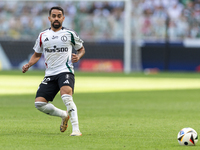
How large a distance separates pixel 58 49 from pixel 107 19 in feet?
92.2

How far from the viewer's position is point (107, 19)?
1404 inches

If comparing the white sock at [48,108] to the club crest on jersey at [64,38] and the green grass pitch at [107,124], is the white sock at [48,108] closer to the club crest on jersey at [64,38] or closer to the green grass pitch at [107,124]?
the green grass pitch at [107,124]

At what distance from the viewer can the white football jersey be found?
25.8 ft

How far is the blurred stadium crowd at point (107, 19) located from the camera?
3488 centimetres

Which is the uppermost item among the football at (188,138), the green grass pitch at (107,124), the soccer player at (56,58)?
the soccer player at (56,58)

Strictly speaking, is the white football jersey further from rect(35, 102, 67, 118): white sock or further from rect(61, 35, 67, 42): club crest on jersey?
rect(35, 102, 67, 118): white sock

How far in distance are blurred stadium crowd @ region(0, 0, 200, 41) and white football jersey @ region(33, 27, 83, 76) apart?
27.1 metres

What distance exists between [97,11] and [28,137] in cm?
3017

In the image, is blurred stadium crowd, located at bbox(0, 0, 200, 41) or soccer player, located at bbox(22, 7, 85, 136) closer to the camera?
soccer player, located at bbox(22, 7, 85, 136)

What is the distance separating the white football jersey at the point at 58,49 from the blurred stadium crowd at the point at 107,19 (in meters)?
27.1

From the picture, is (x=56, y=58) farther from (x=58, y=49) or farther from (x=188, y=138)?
(x=188, y=138)

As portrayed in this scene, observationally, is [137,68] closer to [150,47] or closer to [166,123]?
[150,47]

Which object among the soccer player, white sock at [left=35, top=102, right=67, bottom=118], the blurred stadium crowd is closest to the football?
the soccer player

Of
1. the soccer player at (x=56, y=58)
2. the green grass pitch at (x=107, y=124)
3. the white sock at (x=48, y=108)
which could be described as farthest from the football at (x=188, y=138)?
the white sock at (x=48, y=108)
